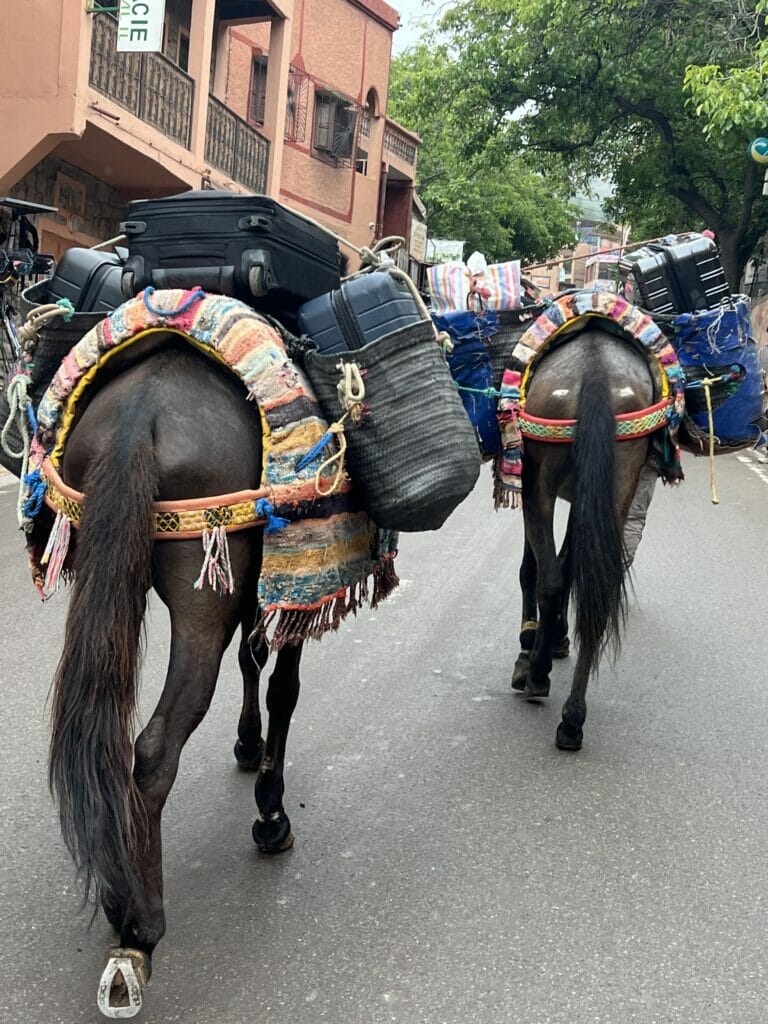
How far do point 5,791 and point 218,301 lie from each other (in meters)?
2.00

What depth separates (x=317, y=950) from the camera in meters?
2.75

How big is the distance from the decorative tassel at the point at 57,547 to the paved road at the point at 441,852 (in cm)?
96

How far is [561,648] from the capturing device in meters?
5.46

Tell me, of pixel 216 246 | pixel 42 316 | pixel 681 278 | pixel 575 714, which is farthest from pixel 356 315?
pixel 681 278

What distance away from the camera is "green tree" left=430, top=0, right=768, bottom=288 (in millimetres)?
18719

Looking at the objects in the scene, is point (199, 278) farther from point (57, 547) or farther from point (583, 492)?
point (583, 492)

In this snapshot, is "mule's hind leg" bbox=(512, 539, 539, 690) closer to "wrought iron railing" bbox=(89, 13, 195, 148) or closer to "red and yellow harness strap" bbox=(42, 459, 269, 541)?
"red and yellow harness strap" bbox=(42, 459, 269, 541)

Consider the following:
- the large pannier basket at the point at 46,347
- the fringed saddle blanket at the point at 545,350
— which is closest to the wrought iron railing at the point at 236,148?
the fringed saddle blanket at the point at 545,350

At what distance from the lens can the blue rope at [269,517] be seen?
100 inches

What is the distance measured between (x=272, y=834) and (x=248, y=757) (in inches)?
24.4

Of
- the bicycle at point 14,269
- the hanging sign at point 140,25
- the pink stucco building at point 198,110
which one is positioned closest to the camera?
the bicycle at point 14,269

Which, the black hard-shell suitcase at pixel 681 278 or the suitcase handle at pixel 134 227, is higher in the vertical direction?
the black hard-shell suitcase at pixel 681 278

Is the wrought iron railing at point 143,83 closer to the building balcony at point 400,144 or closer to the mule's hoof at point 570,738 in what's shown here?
the mule's hoof at point 570,738

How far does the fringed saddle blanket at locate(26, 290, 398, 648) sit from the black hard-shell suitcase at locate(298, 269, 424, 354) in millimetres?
196
